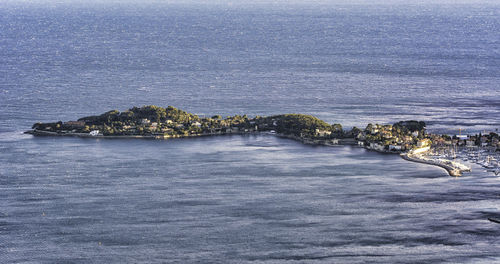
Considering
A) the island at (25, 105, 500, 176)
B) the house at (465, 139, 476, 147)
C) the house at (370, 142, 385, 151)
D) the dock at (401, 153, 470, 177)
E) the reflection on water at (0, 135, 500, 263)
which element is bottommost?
the reflection on water at (0, 135, 500, 263)

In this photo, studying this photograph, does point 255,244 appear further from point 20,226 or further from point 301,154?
point 301,154

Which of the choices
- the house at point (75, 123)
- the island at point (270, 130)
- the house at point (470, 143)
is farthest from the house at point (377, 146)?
the house at point (75, 123)

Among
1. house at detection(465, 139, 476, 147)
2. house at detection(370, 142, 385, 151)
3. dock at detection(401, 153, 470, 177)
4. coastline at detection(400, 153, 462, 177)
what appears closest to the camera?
coastline at detection(400, 153, 462, 177)

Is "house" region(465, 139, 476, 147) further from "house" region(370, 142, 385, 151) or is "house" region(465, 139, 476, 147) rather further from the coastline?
"house" region(370, 142, 385, 151)

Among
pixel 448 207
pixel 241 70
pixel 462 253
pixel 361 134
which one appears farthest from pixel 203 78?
pixel 462 253

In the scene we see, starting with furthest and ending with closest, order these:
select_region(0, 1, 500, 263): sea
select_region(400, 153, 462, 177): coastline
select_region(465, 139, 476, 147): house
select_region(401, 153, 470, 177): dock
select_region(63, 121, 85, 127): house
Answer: select_region(63, 121, 85, 127): house < select_region(465, 139, 476, 147): house < select_region(401, 153, 470, 177): dock < select_region(400, 153, 462, 177): coastline < select_region(0, 1, 500, 263): sea

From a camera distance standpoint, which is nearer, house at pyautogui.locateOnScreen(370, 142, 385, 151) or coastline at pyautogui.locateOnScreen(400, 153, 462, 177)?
coastline at pyautogui.locateOnScreen(400, 153, 462, 177)

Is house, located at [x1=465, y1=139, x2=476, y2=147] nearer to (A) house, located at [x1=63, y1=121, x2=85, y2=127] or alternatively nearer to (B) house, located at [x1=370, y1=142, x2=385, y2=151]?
(B) house, located at [x1=370, y1=142, x2=385, y2=151]

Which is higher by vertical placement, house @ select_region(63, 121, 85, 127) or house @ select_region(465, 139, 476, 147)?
house @ select_region(63, 121, 85, 127)

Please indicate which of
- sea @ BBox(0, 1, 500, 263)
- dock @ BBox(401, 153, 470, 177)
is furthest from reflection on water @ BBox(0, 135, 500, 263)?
dock @ BBox(401, 153, 470, 177)
